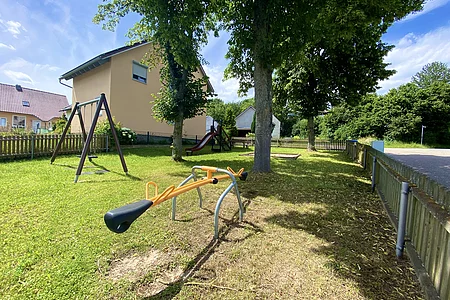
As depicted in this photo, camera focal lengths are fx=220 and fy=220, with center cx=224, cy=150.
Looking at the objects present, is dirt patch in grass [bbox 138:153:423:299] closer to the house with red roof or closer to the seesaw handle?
the seesaw handle

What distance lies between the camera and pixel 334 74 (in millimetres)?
15266

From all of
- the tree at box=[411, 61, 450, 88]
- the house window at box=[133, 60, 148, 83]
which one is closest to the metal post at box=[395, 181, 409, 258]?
the house window at box=[133, 60, 148, 83]

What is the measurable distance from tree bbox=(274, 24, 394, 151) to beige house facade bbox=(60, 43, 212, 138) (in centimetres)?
1034

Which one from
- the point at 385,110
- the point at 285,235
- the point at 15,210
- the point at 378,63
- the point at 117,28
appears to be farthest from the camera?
the point at 385,110

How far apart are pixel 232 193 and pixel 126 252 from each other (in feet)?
9.60

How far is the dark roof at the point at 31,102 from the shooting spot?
27.6m

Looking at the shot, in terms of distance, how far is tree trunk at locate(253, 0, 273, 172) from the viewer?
701 centimetres

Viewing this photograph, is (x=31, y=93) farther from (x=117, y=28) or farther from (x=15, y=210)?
(x=15, y=210)

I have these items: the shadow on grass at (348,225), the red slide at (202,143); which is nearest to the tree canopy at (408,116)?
the red slide at (202,143)

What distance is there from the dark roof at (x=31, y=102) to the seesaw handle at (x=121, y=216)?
1396 inches

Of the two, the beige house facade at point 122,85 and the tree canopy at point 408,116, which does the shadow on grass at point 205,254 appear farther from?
the tree canopy at point 408,116

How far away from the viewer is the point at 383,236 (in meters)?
3.27

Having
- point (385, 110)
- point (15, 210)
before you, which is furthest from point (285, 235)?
point (385, 110)

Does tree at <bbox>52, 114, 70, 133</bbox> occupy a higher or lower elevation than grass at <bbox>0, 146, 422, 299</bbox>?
higher
